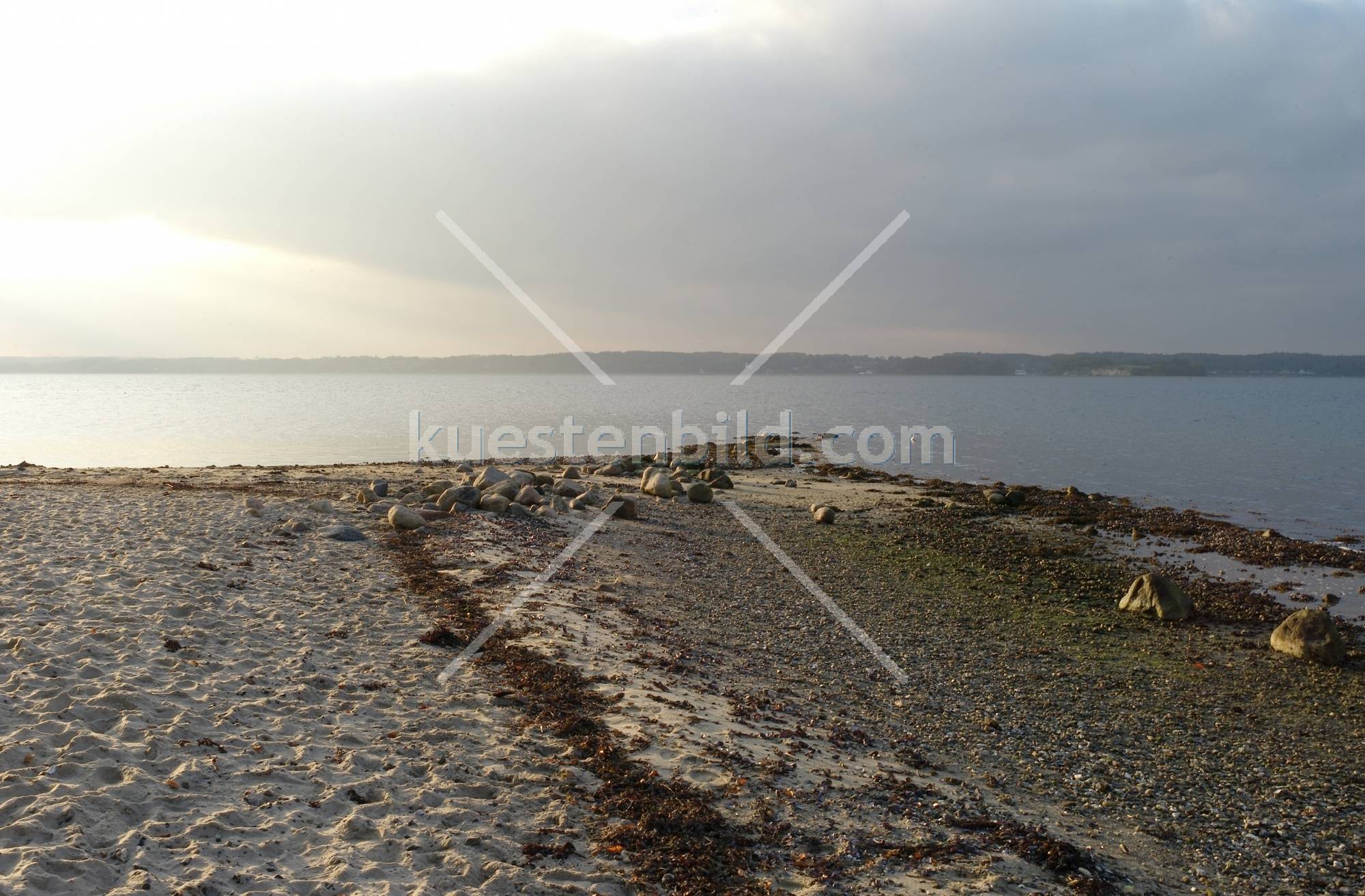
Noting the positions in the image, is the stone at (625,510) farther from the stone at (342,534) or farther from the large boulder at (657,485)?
the stone at (342,534)

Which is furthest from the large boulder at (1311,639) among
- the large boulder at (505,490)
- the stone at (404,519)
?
the large boulder at (505,490)

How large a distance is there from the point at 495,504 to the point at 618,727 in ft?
40.0

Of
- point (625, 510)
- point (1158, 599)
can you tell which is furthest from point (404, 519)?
point (1158, 599)

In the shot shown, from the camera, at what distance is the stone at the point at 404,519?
17.1 m

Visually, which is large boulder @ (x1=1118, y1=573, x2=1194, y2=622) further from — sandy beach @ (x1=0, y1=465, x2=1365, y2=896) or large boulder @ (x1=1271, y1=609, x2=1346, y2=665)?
large boulder @ (x1=1271, y1=609, x2=1346, y2=665)

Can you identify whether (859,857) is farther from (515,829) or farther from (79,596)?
(79,596)

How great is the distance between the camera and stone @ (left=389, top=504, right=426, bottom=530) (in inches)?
675

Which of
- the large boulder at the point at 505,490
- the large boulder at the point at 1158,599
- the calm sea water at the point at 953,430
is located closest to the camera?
the large boulder at the point at 1158,599

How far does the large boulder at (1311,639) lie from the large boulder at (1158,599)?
5.20 feet

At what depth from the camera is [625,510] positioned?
21969mm

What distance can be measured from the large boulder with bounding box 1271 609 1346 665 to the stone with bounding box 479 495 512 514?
1520 cm

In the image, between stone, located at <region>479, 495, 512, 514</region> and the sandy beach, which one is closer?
the sandy beach

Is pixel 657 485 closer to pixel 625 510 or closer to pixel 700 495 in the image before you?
pixel 700 495

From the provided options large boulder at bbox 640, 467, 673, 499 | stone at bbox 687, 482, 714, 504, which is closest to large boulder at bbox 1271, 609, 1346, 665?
stone at bbox 687, 482, 714, 504
